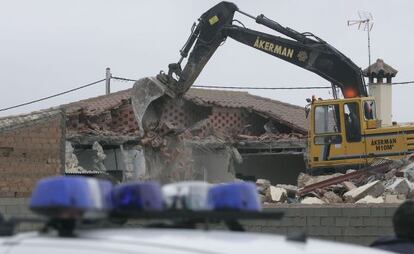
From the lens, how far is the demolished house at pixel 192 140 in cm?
2047

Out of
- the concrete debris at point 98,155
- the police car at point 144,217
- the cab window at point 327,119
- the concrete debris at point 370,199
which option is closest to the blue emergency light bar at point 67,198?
the police car at point 144,217

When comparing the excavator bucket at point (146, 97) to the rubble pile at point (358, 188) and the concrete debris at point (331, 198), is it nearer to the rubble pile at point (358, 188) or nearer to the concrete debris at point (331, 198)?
the rubble pile at point (358, 188)

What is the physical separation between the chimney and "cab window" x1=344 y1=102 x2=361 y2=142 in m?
6.20

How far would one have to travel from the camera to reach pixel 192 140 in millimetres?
23047

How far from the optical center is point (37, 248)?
2.62 meters

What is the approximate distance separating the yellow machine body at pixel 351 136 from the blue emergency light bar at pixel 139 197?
51.0 feet

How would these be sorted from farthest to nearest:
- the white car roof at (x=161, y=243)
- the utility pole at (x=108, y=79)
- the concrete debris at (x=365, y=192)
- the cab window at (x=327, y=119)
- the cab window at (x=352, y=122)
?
the utility pole at (x=108, y=79) → the cab window at (x=327, y=119) → the cab window at (x=352, y=122) → the concrete debris at (x=365, y=192) → the white car roof at (x=161, y=243)

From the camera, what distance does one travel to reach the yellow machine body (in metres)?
18.1

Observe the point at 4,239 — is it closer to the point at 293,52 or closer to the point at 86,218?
the point at 86,218

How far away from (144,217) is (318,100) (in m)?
16.1

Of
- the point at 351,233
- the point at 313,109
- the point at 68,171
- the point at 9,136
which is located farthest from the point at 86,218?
the point at 68,171

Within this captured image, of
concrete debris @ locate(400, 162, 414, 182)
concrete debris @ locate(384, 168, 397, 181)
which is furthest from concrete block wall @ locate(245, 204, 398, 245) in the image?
concrete debris @ locate(384, 168, 397, 181)

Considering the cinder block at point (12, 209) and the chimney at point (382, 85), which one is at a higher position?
the chimney at point (382, 85)

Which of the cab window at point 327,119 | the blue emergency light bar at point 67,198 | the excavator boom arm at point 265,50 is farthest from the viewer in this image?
the excavator boom arm at point 265,50
